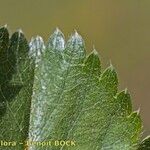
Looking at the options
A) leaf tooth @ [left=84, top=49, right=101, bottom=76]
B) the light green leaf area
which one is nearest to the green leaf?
the light green leaf area

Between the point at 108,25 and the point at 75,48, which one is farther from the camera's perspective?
the point at 108,25

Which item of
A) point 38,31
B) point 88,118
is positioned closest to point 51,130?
point 88,118

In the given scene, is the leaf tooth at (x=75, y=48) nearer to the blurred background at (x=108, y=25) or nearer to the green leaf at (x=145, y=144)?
the green leaf at (x=145, y=144)

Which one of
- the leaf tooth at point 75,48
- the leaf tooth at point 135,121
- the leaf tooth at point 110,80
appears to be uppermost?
the leaf tooth at point 75,48

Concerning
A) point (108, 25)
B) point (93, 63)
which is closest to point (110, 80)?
point (93, 63)

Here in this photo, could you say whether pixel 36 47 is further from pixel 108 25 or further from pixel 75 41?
pixel 108 25

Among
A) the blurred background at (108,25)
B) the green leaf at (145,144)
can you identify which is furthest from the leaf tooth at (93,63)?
the blurred background at (108,25)
